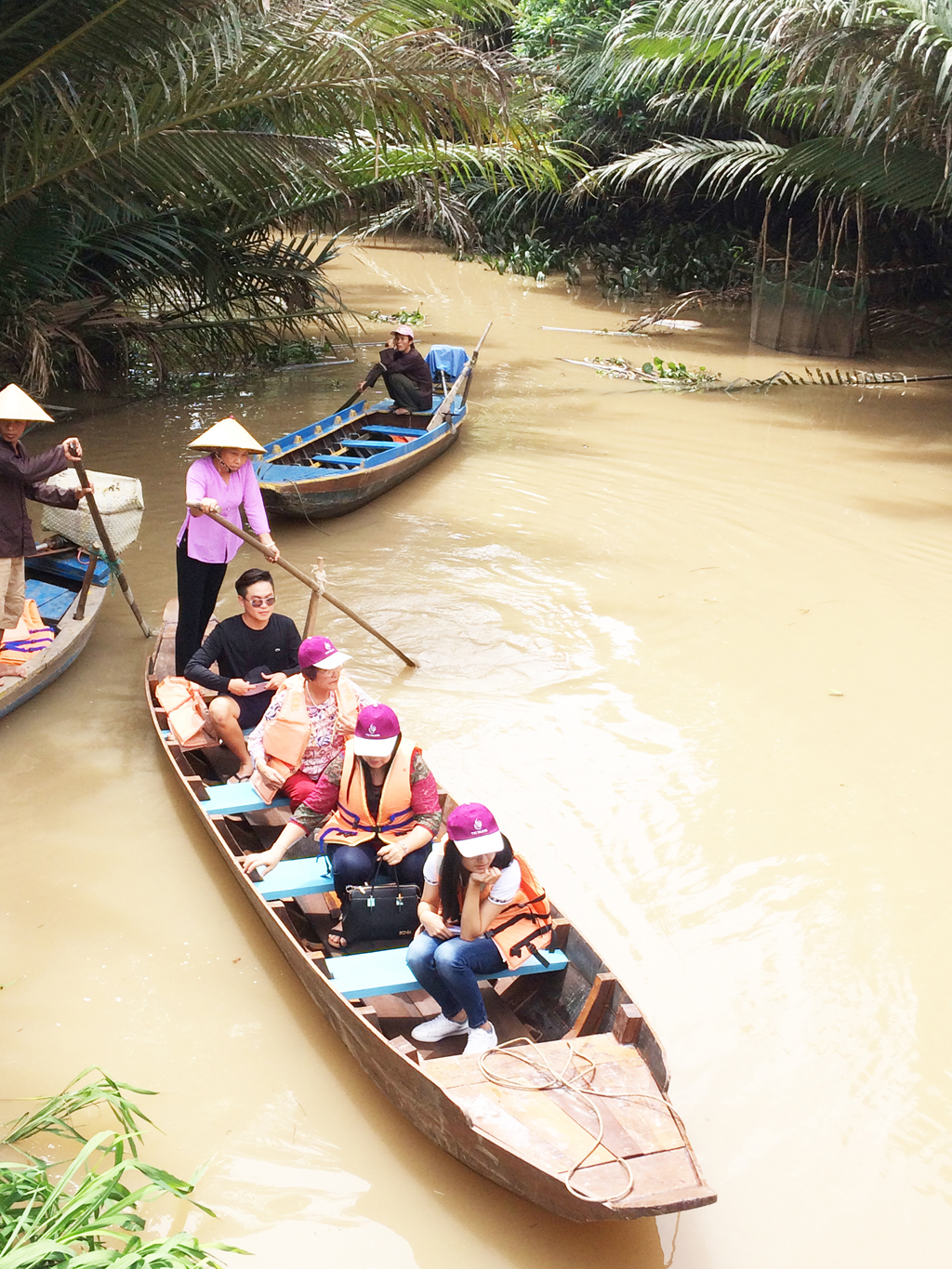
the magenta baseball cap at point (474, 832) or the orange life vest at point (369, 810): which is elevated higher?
the magenta baseball cap at point (474, 832)

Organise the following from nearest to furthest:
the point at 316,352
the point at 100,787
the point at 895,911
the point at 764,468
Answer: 1. the point at 895,911
2. the point at 100,787
3. the point at 764,468
4. the point at 316,352

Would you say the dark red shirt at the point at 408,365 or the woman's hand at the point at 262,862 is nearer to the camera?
the woman's hand at the point at 262,862

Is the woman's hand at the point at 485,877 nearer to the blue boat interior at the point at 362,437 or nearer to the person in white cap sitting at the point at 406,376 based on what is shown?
the blue boat interior at the point at 362,437

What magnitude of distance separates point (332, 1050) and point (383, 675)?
2905mm

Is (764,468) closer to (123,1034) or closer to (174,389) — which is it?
(174,389)

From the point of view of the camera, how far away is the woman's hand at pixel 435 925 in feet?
12.5

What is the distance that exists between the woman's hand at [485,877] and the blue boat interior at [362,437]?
5118 mm

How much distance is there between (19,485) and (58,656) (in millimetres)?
961

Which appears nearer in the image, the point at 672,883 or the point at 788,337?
the point at 672,883

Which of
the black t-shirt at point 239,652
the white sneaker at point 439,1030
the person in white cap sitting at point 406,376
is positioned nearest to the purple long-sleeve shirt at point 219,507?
the black t-shirt at point 239,652

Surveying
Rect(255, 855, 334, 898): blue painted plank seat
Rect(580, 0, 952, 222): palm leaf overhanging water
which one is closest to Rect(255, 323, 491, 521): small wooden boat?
Rect(580, 0, 952, 222): palm leaf overhanging water

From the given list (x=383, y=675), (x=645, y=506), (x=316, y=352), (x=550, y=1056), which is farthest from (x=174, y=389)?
(x=550, y=1056)

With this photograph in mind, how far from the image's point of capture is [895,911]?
4750 mm

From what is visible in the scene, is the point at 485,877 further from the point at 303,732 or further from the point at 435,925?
the point at 303,732
